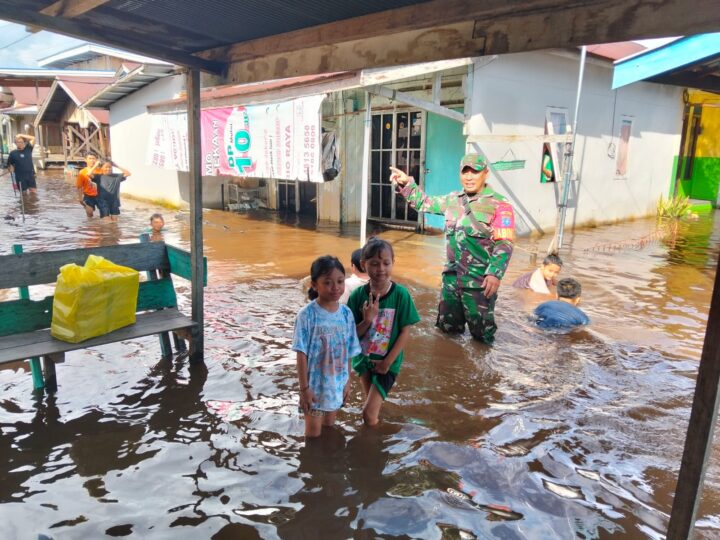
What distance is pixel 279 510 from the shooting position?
9.34 feet

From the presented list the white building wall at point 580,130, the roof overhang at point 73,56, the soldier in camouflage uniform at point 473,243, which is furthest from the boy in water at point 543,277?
the roof overhang at point 73,56

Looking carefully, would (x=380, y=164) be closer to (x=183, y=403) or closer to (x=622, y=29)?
(x=183, y=403)

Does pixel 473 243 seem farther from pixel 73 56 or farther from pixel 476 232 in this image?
pixel 73 56

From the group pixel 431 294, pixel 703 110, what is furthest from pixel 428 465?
pixel 703 110

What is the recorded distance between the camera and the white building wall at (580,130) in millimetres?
10742

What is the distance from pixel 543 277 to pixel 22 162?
45.9 ft

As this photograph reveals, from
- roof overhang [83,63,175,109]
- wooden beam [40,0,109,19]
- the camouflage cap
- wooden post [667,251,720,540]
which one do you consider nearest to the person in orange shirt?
roof overhang [83,63,175,109]

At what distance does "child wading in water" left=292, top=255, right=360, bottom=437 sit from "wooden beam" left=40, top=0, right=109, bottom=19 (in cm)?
216

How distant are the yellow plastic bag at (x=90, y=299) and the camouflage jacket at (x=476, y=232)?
2.76 m

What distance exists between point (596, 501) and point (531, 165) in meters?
9.74

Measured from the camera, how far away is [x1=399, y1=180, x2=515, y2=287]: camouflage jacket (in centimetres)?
488

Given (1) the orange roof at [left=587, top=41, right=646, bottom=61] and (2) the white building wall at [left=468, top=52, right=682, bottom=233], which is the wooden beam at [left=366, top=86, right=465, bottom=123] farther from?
(1) the orange roof at [left=587, top=41, right=646, bottom=61]

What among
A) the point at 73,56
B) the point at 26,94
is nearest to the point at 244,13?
the point at 26,94

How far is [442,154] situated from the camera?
38.9 feet
